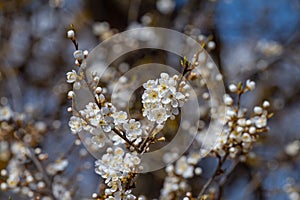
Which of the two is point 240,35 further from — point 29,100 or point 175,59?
point 29,100

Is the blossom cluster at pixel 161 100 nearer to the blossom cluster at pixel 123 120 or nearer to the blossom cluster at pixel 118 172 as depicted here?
the blossom cluster at pixel 123 120

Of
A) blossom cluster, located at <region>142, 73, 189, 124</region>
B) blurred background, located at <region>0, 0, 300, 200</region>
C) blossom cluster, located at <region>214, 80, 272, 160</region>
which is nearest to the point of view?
blossom cluster, located at <region>142, 73, 189, 124</region>

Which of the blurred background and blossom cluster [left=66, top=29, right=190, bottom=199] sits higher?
the blurred background

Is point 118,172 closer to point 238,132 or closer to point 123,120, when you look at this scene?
point 123,120

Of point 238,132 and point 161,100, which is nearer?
point 161,100

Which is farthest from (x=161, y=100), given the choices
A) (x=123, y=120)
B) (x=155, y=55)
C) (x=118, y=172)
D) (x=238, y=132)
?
(x=155, y=55)

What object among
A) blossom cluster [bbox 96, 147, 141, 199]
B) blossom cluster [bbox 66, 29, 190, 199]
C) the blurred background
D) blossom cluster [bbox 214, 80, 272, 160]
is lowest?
blossom cluster [bbox 96, 147, 141, 199]

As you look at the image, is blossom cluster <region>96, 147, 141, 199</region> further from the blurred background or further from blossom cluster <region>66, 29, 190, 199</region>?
the blurred background

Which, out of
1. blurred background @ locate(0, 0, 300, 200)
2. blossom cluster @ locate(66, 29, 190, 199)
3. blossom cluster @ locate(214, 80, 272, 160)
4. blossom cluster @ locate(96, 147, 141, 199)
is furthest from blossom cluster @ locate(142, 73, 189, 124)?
blurred background @ locate(0, 0, 300, 200)
